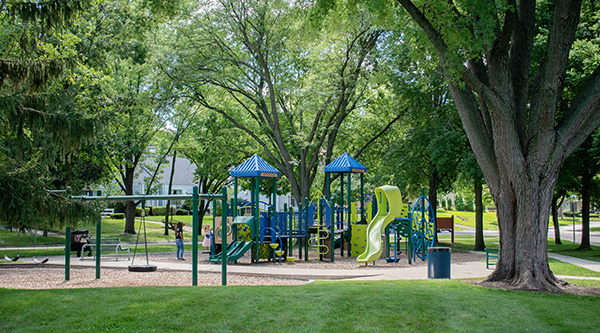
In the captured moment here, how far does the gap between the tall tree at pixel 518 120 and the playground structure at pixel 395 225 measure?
21.2ft

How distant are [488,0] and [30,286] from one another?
1245 cm

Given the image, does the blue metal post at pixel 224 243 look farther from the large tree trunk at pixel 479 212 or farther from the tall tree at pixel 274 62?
the large tree trunk at pixel 479 212

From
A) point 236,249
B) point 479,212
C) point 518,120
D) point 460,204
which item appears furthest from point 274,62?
point 460,204

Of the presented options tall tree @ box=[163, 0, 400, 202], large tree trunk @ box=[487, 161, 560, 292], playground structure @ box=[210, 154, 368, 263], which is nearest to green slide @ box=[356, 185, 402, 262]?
playground structure @ box=[210, 154, 368, 263]

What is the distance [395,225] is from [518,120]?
8315 millimetres

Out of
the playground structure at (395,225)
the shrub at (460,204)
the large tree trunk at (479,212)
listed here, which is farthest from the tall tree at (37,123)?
the shrub at (460,204)

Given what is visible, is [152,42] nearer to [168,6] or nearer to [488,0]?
[168,6]

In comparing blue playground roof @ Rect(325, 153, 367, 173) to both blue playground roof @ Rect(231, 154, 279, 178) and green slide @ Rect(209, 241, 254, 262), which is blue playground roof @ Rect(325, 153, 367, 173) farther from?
green slide @ Rect(209, 241, 254, 262)

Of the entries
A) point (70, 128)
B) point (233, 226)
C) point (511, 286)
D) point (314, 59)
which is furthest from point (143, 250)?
point (511, 286)

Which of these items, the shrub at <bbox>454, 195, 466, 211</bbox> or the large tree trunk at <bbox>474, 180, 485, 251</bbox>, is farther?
the shrub at <bbox>454, 195, 466, 211</bbox>

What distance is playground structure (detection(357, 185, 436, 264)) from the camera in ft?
58.1

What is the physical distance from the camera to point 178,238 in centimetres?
1933

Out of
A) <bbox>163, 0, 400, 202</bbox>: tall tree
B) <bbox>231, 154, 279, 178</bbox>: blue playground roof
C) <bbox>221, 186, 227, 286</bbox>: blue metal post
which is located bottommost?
<bbox>221, 186, 227, 286</bbox>: blue metal post

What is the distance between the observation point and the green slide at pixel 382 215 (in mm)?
17672
